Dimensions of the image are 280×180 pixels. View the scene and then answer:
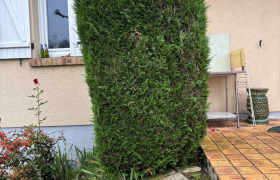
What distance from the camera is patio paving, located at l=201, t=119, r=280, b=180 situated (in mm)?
1741

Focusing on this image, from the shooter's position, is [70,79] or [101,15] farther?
[70,79]

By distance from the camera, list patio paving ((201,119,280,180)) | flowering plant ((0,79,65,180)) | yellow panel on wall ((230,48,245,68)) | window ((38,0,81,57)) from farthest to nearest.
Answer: window ((38,0,81,57)), yellow panel on wall ((230,48,245,68)), flowering plant ((0,79,65,180)), patio paving ((201,119,280,180))

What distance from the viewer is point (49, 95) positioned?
11.1ft

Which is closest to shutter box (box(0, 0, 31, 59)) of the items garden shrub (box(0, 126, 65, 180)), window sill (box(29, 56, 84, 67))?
window sill (box(29, 56, 84, 67))

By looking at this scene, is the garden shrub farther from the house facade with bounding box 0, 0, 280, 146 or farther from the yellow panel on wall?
the yellow panel on wall

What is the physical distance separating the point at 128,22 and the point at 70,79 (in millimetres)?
1817

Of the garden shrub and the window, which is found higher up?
the window

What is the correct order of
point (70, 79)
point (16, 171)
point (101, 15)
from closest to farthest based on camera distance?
point (101, 15) < point (16, 171) < point (70, 79)

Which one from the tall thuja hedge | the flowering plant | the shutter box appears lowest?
the flowering plant

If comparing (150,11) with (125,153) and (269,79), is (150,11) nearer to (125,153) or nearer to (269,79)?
(125,153)

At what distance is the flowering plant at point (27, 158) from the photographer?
7.27 feet

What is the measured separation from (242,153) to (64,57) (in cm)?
281

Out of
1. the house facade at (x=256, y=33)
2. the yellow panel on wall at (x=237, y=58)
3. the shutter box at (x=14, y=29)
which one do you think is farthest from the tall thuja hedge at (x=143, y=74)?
the house facade at (x=256, y=33)

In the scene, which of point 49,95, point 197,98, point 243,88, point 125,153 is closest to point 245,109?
point 243,88
